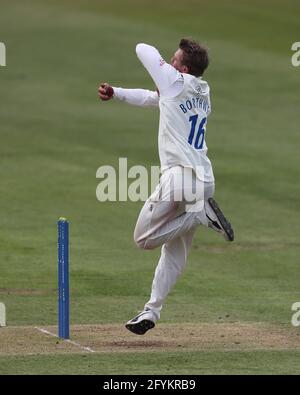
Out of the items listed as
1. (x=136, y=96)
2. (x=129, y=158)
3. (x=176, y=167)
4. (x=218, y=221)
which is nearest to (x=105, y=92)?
(x=136, y=96)

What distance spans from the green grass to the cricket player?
122cm

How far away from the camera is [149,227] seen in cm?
1182

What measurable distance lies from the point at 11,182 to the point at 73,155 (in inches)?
108

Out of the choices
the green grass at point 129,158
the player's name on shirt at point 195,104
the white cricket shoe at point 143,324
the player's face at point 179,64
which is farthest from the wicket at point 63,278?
the player's face at point 179,64

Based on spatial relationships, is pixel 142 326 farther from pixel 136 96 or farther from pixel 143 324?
pixel 136 96

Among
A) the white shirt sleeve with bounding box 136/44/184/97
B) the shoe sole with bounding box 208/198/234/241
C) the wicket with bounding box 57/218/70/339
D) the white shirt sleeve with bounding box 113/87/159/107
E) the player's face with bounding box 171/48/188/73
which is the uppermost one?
the player's face with bounding box 171/48/188/73

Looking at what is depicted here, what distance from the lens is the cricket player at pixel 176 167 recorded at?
11656mm

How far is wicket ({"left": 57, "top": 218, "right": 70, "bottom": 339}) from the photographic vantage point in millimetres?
11922

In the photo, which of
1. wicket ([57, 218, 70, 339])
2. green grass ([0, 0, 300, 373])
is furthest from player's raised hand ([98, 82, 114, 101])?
green grass ([0, 0, 300, 373])

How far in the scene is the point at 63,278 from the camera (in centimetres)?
1204

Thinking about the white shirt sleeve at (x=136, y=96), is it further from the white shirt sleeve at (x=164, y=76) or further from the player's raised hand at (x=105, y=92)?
the white shirt sleeve at (x=164, y=76)

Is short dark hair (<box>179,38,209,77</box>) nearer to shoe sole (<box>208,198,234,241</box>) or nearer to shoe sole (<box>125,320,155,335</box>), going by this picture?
shoe sole (<box>208,198,234,241</box>)

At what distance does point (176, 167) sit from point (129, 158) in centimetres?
1523

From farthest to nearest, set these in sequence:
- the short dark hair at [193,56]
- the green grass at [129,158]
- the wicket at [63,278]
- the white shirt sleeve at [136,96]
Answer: the green grass at [129,158] < the white shirt sleeve at [136,96] < the wicket at [63,278] < the short dark hair at [193,56]
